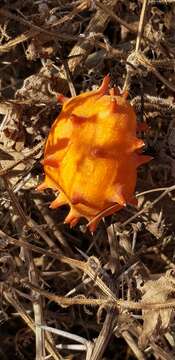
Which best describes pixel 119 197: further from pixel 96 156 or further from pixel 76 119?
pixel 76 119

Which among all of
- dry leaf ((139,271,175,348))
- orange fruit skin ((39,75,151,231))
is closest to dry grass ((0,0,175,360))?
dry leaf ((139,271,175,348))

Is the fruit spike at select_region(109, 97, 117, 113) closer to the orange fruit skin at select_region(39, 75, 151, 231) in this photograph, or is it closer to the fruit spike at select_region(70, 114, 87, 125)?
the orange fruit skin at select_region(39, 75, 151, 231)

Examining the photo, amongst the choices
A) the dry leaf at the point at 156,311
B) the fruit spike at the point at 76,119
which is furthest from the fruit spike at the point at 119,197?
the dry leaf at the point at 156,311

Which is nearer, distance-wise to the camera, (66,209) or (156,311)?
(156,311)

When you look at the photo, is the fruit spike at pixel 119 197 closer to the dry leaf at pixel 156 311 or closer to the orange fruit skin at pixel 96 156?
the orange fruit skin at pixel 96 156

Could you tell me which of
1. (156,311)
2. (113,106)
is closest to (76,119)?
(113,106)
